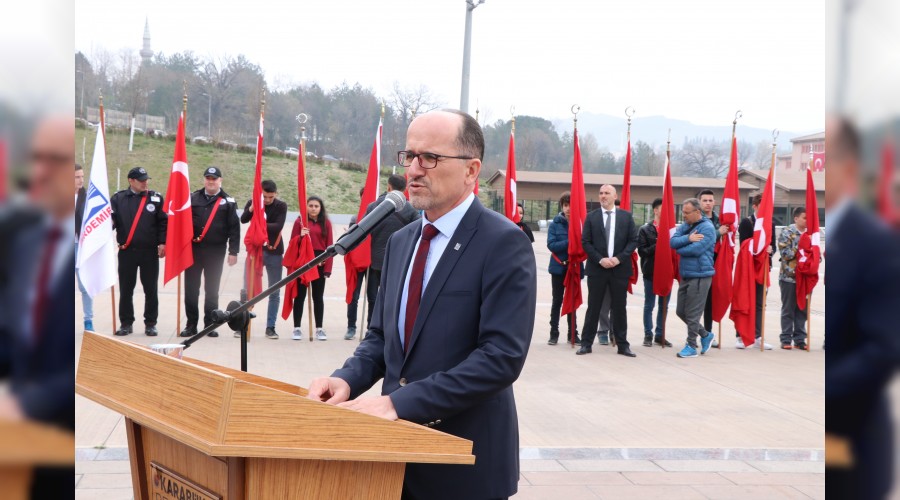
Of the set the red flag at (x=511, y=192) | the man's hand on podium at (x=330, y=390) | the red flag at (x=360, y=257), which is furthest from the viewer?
the red flag at (x=511, y=192)

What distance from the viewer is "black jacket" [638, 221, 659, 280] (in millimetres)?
12148

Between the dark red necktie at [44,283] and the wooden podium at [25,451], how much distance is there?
69mm

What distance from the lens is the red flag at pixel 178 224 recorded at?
1118cm

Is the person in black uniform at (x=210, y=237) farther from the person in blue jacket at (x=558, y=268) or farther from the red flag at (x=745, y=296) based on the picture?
the red flag at (x=745, y=296)

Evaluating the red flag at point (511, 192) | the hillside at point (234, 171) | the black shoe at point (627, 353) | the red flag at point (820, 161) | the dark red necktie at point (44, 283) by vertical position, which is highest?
the hillside at point (234, 171)

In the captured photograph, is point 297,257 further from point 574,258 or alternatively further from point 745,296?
point 745,296

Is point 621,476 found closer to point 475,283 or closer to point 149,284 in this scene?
point 475,283

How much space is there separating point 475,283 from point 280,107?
68.5 metres

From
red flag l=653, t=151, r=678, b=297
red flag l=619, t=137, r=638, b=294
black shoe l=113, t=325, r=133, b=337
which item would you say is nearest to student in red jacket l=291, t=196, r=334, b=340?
black shoe l=113, t=325, r=133, b=337

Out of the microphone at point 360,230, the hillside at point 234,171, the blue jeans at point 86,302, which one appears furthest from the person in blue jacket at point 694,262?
the hillside at point 234,171

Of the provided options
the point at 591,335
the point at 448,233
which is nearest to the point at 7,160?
the point at 448,233

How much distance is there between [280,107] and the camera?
226 feet

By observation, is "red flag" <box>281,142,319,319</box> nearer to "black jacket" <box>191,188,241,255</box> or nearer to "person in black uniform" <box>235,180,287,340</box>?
"person in black uniform" <box>235,180,287,340</box>

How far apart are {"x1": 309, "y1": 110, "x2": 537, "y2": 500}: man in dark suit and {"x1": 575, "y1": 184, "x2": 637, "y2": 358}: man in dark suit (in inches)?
332
